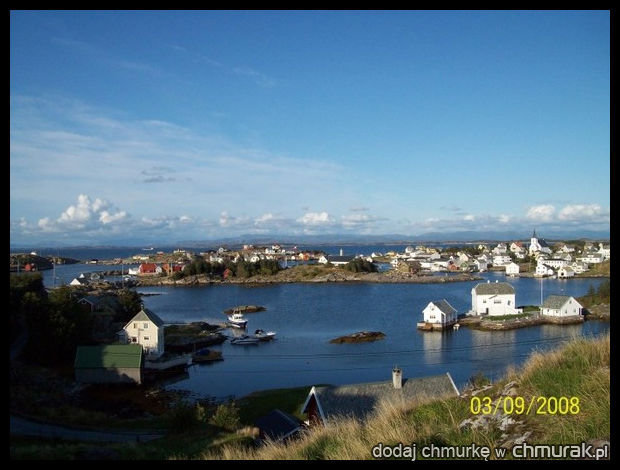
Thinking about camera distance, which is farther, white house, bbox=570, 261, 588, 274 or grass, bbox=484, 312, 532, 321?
white house, bbox=570, 261, 588, 274

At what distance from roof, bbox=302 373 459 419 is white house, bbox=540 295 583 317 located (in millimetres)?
12978

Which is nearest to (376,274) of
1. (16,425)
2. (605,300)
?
(605,300)

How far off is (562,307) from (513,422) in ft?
57.0

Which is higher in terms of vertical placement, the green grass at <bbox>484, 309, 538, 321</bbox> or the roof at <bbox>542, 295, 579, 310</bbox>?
the roof at <bbox>542, 295, 579, 310</bbox>

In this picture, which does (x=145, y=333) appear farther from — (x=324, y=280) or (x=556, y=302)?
(x=324, y=280)

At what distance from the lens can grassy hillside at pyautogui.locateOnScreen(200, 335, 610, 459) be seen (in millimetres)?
2326

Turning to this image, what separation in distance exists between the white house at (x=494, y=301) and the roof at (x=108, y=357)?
13292 mm

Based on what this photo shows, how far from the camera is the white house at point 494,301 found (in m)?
19.6

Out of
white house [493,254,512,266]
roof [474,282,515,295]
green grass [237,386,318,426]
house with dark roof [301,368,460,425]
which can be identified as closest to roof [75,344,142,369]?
green grass [237,386,318,426]

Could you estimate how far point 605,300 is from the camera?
19703mm

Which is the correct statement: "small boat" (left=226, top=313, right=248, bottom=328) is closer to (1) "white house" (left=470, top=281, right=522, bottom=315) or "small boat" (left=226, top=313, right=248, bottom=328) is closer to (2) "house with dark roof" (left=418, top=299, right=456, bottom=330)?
(2) "house with dark roof" (left=418, top=299, right=456, bottom=330)

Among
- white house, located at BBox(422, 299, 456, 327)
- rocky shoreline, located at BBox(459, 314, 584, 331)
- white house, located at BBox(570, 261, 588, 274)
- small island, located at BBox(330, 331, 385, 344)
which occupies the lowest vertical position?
small island, located at BBox(330, 331, 385, 344)
